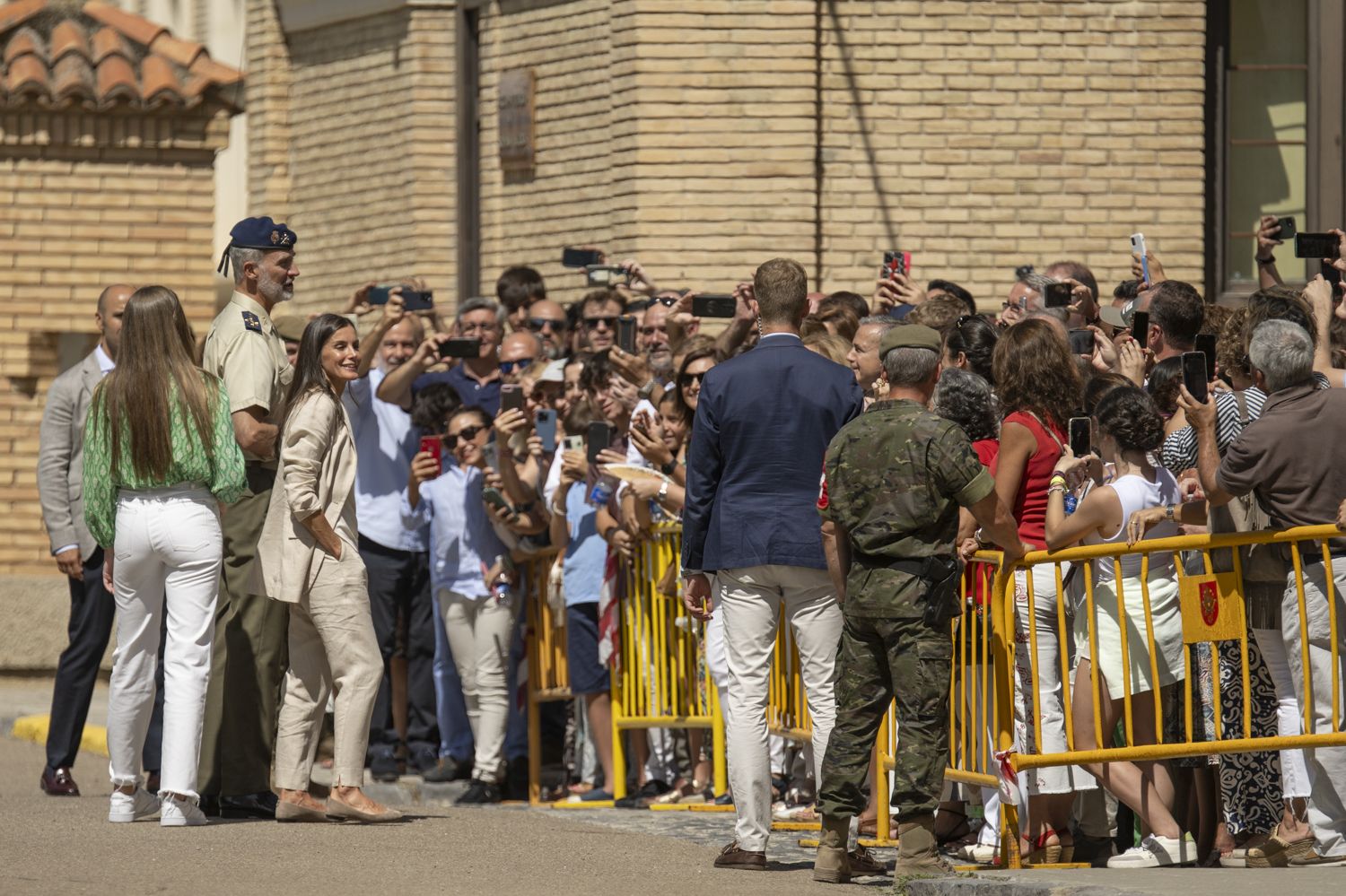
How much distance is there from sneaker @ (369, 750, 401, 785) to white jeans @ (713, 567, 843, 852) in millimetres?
3641

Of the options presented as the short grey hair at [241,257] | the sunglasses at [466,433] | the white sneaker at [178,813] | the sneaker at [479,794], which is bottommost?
the sneaker at [479,794]

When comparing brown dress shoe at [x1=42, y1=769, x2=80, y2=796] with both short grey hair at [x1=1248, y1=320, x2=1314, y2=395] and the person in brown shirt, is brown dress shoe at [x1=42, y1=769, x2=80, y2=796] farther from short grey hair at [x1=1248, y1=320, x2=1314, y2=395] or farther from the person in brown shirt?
short grey hair at [x1=1248, y1=320, x2=1314, y2=395]

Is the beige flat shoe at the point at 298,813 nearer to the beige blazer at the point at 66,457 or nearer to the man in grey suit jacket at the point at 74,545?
the man in grey suit jacket at the point at 74,545

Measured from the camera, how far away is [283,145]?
17.7 meters

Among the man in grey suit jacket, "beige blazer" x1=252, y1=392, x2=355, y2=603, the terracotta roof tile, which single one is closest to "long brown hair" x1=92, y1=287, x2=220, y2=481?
"beige blazer" x1=252, y1=392, x2=355, y2=603

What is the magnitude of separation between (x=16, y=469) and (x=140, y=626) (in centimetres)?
669

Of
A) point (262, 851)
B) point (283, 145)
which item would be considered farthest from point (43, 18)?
point (262, 851)

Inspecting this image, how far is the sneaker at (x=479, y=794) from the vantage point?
1086 centimetres

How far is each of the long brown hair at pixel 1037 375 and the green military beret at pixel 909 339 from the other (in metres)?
0.52

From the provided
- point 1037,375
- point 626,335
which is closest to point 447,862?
point 1037,375

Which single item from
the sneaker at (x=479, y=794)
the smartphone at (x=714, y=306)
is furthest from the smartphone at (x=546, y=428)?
the sneaker at (x=479, y=794)

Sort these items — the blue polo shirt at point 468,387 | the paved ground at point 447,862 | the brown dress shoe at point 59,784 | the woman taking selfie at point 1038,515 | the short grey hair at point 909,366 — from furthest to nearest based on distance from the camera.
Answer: the blue polo shirt at point 468,387
the brown dress shoe at point 59,784
the woman taking selfie at point 1038,515
the short grey hair at point 909,366
the paved ground at point 447,862

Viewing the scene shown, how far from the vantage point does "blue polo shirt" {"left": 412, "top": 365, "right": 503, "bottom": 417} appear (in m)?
11.4

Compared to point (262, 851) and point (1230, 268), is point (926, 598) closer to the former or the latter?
point (262, 851)
